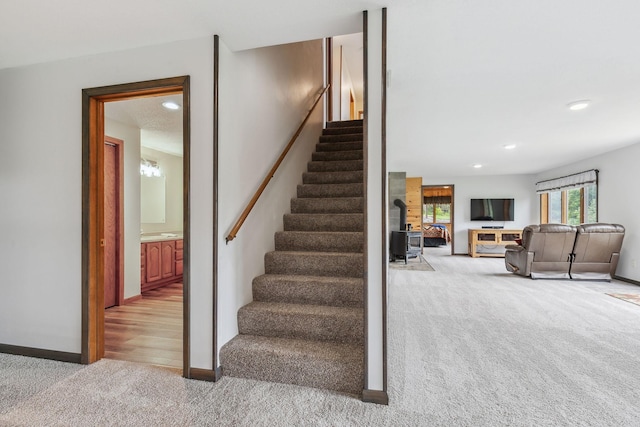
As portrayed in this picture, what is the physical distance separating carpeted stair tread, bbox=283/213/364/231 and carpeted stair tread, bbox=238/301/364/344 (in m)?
0.99

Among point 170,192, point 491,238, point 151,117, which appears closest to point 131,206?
point 151,117

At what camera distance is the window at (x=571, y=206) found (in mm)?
6383

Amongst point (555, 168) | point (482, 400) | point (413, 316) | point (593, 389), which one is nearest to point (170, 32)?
point (482, 400)

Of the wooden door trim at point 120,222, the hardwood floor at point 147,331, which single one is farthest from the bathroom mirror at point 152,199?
the hardwood floor at point 147,331

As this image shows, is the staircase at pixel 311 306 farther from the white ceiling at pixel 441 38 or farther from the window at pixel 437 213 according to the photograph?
the window at pixel 437 213

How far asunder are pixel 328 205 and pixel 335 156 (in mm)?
1182

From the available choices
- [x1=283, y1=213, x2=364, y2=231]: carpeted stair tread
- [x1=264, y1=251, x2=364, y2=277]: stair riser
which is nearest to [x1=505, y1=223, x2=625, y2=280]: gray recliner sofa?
[x1=283, y1=213, x2=364, y2=231]: carpeted stair tread

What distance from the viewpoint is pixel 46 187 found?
7.81 feet

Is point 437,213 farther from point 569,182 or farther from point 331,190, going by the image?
point 331,190

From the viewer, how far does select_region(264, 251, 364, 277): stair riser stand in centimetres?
262

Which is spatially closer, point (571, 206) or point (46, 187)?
point (46, 187)

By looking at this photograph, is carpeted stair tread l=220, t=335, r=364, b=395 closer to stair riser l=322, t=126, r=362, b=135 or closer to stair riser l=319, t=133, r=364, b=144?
stair riser l=319, t=133, r=364, b=144

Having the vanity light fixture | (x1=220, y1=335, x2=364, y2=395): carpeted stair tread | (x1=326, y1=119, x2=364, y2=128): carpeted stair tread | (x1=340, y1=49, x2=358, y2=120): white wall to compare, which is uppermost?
(x1=340, y1=49, x2=358, y2=120): white wall

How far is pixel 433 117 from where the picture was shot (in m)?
3.91
